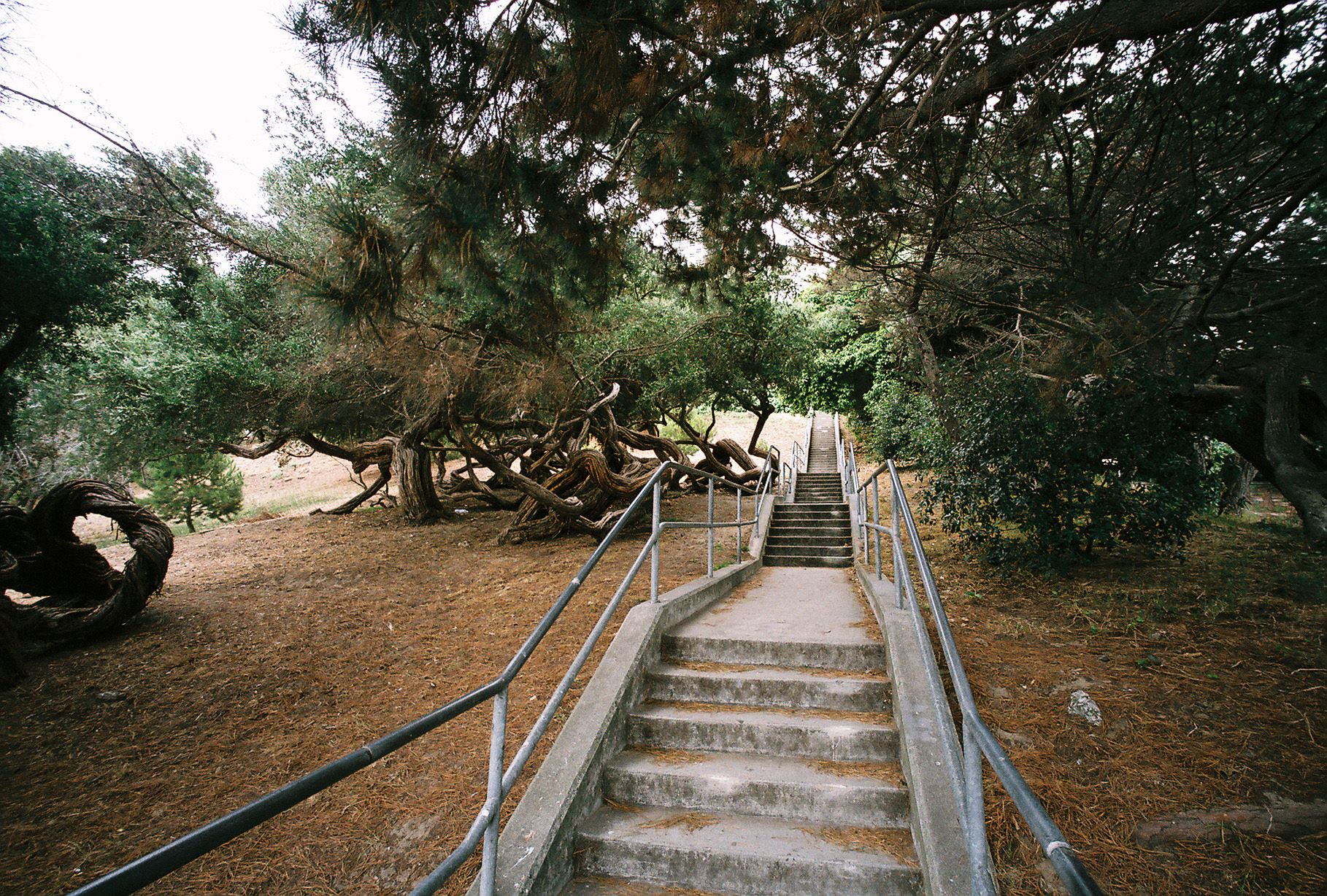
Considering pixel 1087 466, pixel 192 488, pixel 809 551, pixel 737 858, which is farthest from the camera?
pixel 192 488

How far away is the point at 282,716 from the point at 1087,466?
6671 mm

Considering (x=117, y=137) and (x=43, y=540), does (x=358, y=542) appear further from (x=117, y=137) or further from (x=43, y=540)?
(x=117, y=137)

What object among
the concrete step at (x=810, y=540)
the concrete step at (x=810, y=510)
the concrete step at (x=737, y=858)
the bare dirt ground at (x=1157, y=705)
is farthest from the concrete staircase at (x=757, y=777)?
the concrete step at (x=810, y=510)

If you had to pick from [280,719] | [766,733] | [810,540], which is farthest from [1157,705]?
[810,540]

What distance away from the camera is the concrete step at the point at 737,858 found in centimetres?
231

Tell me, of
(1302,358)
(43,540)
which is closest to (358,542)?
(43,540)

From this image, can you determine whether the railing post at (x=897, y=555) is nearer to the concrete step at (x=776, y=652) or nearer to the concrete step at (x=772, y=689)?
the concrete step at (x=776, y=652)

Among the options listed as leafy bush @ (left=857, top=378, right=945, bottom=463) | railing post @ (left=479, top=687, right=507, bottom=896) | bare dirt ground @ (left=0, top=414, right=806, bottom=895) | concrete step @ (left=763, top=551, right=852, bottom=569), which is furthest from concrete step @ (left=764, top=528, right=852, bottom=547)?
railing post @ (left=479, top=687, right=507, bottom=896)

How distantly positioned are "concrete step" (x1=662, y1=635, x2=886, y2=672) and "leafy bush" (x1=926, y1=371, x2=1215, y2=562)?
2.75 metres

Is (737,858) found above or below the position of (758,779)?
below

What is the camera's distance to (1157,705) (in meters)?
3.30

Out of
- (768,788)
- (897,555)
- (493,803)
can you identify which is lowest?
(768,788)

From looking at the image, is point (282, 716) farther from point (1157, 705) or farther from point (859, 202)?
point (859, 202)

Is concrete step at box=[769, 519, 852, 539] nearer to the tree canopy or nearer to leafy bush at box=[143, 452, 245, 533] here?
the tree canopy
